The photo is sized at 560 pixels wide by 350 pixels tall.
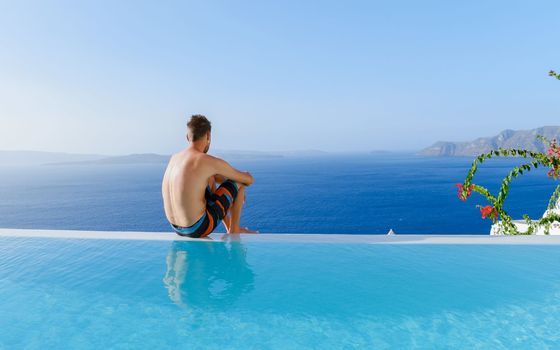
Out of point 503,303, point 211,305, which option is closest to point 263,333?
point 211,305

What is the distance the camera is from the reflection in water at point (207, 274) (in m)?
2.19

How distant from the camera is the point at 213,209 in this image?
3072mm

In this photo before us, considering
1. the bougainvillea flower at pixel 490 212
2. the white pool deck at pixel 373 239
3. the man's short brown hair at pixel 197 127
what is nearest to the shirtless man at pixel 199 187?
the man's short brown hair at pixel 197 127

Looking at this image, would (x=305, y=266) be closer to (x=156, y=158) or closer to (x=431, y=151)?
(x=156, y=158)

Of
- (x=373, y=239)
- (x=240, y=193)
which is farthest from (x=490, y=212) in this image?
(x=240, y=193)

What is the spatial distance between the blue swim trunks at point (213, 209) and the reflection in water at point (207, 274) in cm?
11

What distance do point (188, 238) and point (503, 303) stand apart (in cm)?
242

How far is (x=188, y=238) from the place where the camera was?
327 centimetres

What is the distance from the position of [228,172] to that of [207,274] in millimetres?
866

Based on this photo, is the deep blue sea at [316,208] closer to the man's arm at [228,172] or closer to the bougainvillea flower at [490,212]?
the bougainvillea flower at [490,212]

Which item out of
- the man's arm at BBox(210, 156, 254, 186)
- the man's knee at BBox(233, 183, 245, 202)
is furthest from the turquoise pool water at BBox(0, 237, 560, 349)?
the man's arm at BBox(210, 156, 254, 186)

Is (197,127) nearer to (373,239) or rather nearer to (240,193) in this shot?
(240,193)

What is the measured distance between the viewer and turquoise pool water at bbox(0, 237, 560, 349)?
1747mm

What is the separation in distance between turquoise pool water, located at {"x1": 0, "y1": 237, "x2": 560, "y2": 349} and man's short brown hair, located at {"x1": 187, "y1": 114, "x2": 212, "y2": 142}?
3.03ft
